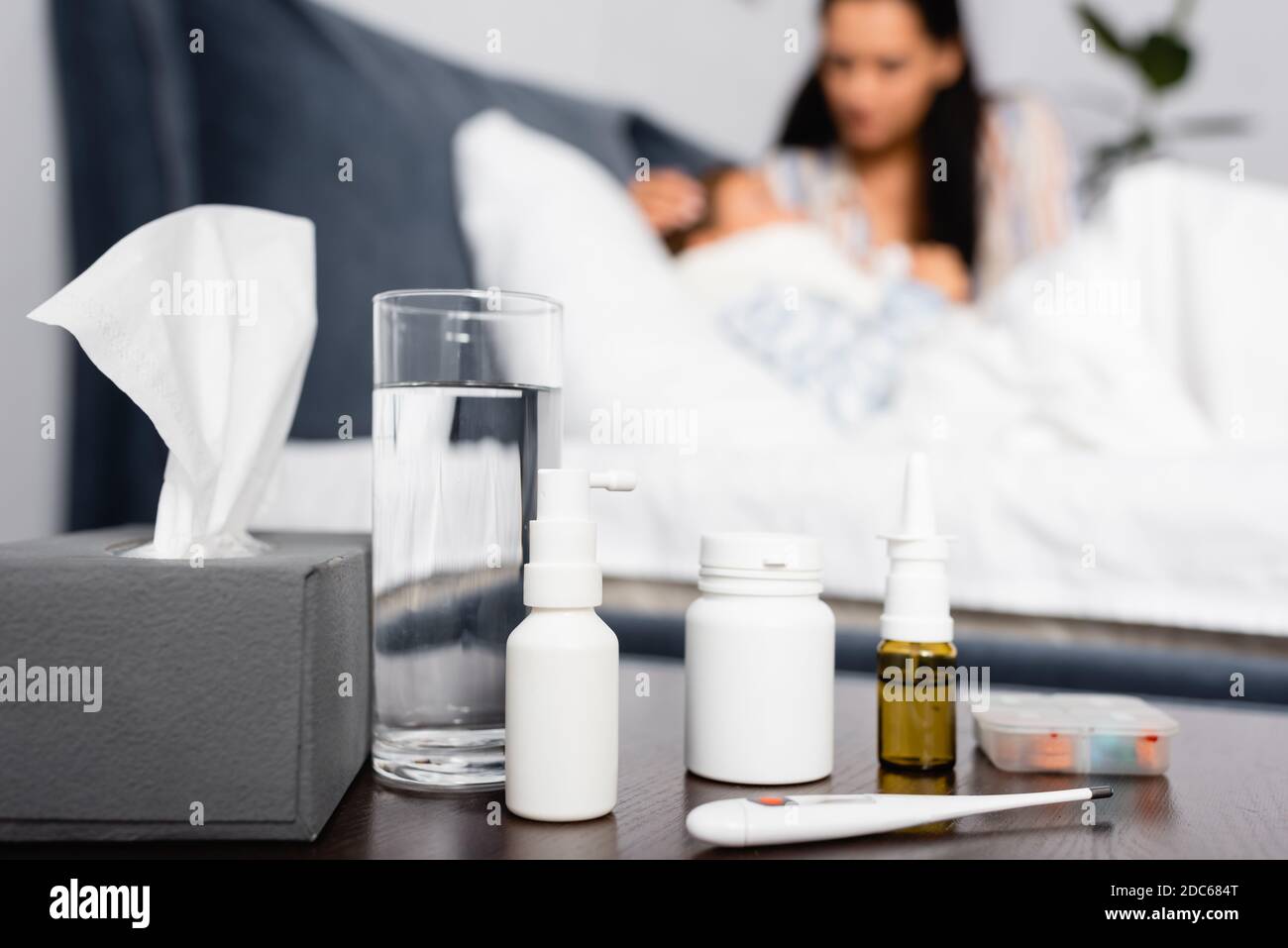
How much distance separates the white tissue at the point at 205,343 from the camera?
0.39m

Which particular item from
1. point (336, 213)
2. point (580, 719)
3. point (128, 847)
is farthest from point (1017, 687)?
point (336, 213)

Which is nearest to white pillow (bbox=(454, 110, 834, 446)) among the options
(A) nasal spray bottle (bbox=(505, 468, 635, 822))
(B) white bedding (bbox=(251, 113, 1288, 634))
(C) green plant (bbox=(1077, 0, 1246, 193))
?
(B) white bedding (bbox=(251, 113, 1288, 634))

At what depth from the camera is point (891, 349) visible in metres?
1.44

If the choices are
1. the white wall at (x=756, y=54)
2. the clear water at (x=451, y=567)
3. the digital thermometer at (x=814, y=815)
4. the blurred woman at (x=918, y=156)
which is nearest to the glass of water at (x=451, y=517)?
the clear water at (x=451, y=567)

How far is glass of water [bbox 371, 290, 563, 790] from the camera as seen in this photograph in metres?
0.42

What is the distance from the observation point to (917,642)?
47 centimetres

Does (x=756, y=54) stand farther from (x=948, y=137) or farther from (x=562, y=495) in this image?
(x=562, y=495)

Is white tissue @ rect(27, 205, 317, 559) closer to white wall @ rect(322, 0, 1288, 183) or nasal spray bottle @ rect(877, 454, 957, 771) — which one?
nasal spray bottle @ rect(877, 454, 957, 771)

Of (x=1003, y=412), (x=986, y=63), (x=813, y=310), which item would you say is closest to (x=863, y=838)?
(x=1003, y=412)

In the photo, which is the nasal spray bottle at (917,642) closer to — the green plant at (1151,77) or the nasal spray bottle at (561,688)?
the nasal spray bottle at (561,688)

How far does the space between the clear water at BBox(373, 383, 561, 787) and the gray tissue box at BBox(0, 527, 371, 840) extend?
0.07 m

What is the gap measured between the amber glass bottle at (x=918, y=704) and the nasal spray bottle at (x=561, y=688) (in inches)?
5.7

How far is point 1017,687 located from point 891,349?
0.62 meters
